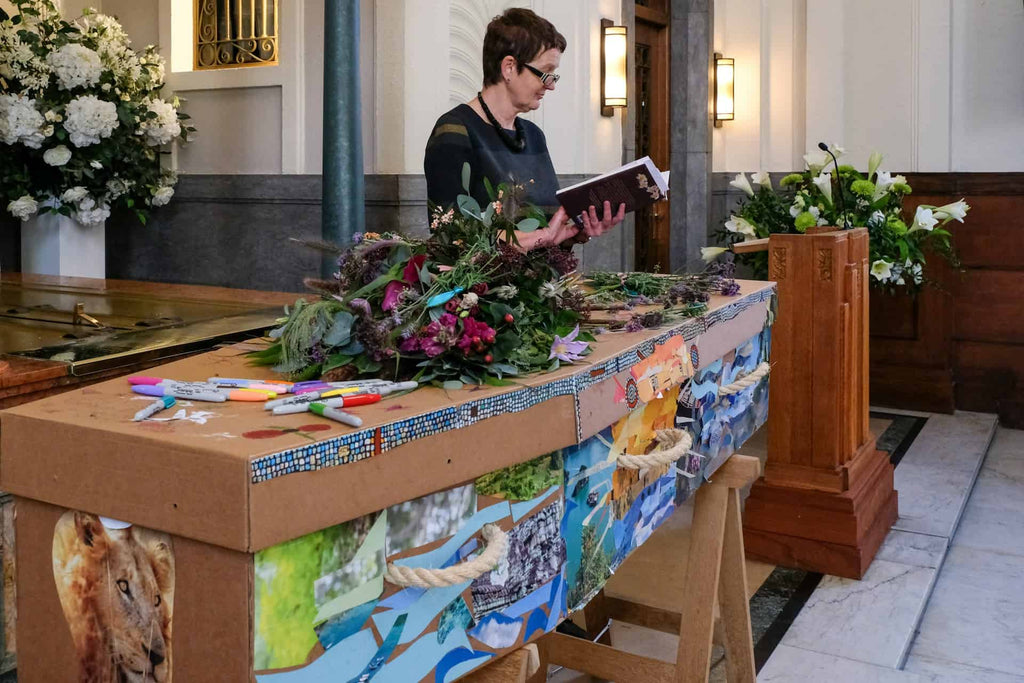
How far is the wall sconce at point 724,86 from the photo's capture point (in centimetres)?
764

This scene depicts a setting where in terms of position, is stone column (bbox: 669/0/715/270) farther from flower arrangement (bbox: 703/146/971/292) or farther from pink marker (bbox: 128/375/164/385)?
pink marker (bbox: 128/375/164/385)

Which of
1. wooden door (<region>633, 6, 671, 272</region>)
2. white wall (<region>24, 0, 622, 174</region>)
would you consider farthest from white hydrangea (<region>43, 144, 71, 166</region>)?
wooden door (<region>633, 6, 671, 272</region>)

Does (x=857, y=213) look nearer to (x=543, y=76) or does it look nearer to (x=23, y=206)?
(x=543, y=76)

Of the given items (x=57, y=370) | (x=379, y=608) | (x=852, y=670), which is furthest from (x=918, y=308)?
(x=379, y=608)

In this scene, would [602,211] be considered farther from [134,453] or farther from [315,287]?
[134,453]

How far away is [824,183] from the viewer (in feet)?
15.9

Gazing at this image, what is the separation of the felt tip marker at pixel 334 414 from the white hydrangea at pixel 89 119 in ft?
10.6

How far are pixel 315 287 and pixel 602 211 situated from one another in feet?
2.29

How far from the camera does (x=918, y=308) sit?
6.81 metres

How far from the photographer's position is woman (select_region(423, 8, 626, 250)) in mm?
2859

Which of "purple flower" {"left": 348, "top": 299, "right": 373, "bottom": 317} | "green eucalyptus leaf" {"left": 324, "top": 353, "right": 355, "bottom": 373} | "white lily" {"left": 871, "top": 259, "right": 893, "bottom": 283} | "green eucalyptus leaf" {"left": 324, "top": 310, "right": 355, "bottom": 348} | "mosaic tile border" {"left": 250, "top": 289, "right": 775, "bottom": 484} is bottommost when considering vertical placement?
"mosaic tile border" {"left": 250, "top": 289, "right": 775, "bottom": 484}

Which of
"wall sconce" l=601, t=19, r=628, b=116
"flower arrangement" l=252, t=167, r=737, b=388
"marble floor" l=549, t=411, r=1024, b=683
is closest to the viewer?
"flower arrangement" l=252, t=167, r=737, b=388

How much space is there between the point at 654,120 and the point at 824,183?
296 centimetres

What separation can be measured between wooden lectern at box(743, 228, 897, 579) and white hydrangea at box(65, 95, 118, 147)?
8.42 feet
